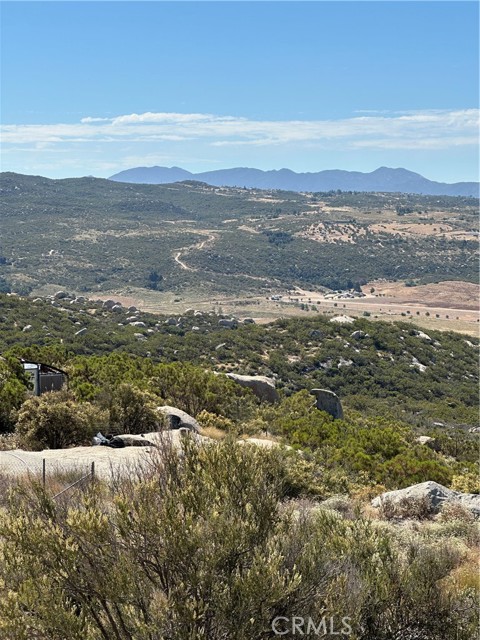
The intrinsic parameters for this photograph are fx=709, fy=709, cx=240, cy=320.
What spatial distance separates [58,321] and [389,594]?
50408 mm

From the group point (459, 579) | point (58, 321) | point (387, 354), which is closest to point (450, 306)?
point (387, 354)

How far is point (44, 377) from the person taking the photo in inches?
895

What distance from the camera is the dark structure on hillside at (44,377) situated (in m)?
21.8

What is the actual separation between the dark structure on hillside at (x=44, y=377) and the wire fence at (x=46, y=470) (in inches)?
294

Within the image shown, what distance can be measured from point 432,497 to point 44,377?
13.7 metres

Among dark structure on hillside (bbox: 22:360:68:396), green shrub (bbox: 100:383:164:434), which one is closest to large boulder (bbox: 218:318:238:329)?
dark structure on hillside (bbox: 22:360:68:396)

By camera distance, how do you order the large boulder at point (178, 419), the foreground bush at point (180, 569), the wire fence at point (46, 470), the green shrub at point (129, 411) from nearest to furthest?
the foreground bush at point (180, 569) → the wire fence at point (46, 470) → the green shrub at point (129, 411) → the large boulder at point (178, 419)

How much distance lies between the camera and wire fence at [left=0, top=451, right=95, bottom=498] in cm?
1102

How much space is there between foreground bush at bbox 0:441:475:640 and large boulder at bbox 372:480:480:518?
6.73 metres

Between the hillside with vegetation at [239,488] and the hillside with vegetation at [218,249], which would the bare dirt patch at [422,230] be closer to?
the hillside with vegetation at [218,249]

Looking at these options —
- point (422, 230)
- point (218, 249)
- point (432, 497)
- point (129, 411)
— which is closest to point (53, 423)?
point (129, 411)

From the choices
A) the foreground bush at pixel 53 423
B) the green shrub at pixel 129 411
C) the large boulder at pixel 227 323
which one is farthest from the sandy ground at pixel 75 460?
the large boulder at pixel 227 323

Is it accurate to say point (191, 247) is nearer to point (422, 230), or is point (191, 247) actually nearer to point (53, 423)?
point (422, 230)

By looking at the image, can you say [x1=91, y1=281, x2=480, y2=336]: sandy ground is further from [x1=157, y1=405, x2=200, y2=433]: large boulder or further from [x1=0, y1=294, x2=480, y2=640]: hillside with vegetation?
[x1=0, y1=294, x2=480, y2=640]: hillside with vegetation
